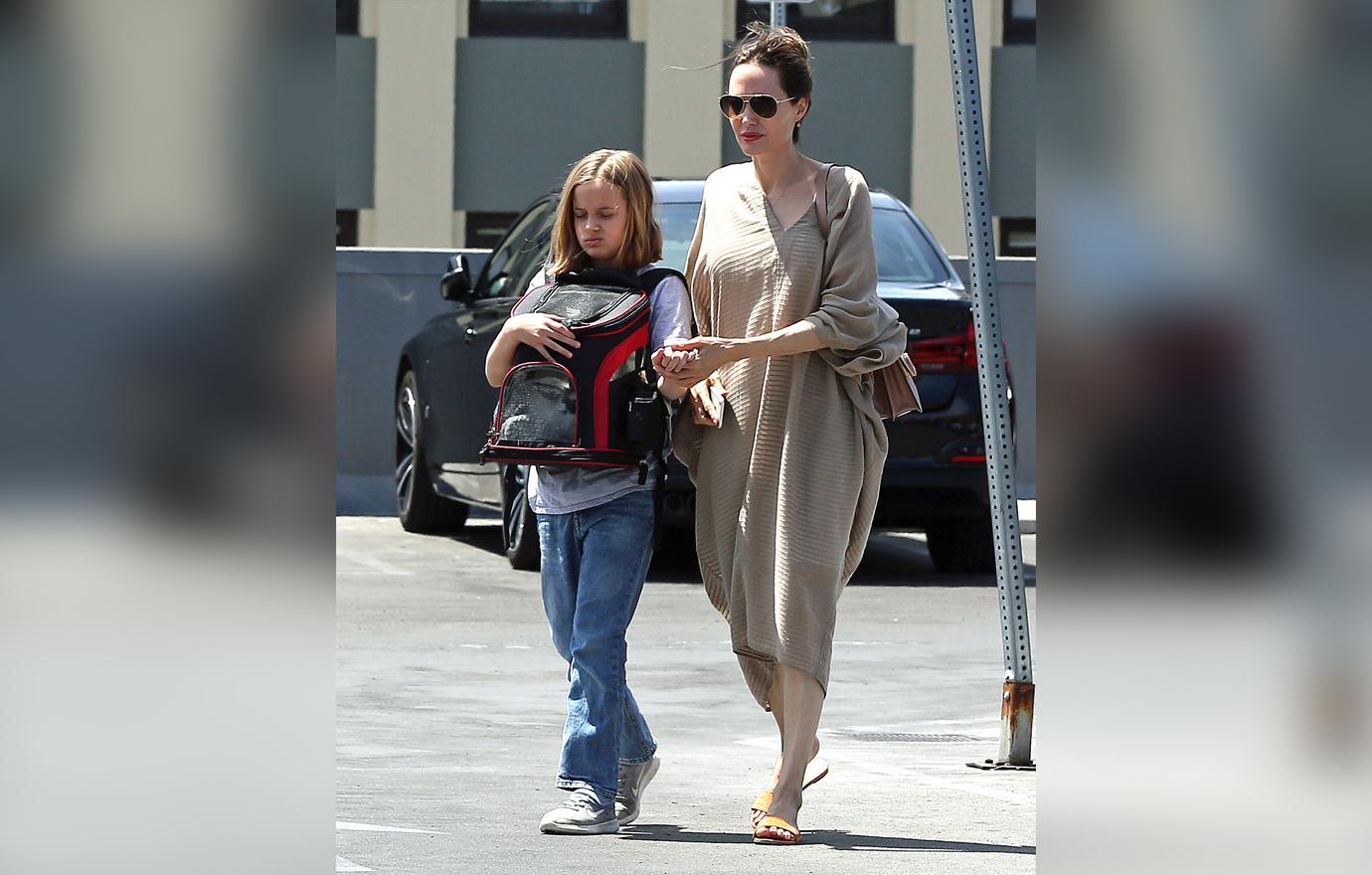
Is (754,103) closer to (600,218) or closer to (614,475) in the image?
(600,218)

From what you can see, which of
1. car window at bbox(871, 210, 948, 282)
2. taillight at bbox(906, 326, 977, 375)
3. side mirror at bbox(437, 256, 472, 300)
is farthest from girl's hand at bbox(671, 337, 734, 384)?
side mirror at bbox(437, 256, 472, 300)

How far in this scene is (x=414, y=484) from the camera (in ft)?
43.2

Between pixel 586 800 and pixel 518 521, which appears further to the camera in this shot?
pixel 518 521

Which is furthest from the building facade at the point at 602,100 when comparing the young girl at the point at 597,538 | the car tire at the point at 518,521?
the young girl at the point at 597,538

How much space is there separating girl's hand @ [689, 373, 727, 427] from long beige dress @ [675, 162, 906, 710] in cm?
4

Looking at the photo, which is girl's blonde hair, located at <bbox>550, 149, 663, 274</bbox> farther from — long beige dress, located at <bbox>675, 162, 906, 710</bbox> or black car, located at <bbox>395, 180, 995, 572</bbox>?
black car, located at <bbox>395, 180, 995, 572</bbox>

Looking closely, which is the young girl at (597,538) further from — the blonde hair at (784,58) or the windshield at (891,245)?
the windshield at (891,245)

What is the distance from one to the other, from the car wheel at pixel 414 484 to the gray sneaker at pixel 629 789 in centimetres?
736

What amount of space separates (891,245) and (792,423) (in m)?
6.34

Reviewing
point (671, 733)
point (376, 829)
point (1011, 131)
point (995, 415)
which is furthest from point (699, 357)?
point (1011, 131)

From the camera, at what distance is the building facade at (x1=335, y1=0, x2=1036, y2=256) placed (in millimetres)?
19984

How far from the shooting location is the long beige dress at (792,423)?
5.18 m
